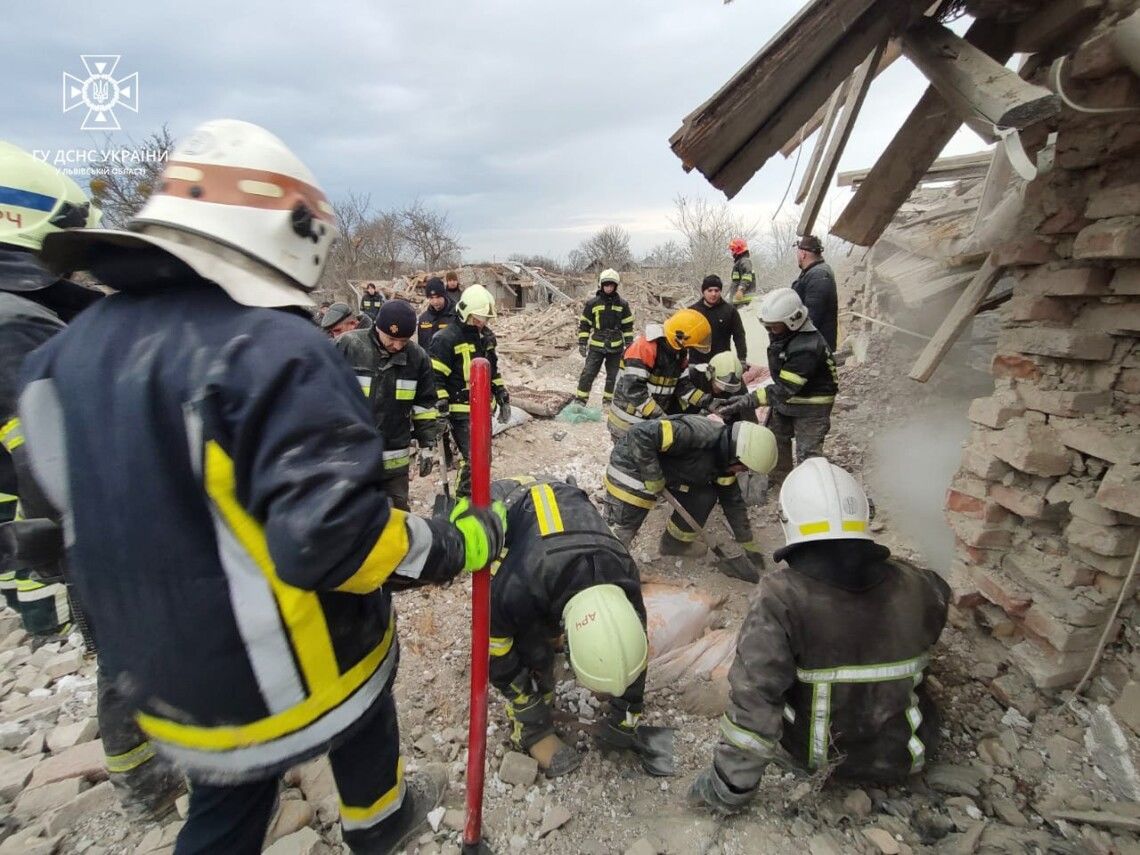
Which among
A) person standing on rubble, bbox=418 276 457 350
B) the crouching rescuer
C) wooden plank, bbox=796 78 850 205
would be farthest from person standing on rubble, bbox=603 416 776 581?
person standing on rubble, bbox=418 276 457 350

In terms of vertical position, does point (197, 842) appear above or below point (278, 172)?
below

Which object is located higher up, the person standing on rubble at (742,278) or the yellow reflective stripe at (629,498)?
the person standing on rubble at (742,278)

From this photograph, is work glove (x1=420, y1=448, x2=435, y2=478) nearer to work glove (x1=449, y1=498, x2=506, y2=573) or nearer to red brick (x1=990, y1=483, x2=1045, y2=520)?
work glove (x1=449, y1=498, x2=506, y2=573)

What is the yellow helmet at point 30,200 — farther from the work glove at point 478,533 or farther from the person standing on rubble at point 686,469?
the person standing on rubble at point 686,469

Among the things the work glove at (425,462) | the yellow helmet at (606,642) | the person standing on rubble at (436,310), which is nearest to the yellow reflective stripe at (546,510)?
the yellow helmet at (606,642)

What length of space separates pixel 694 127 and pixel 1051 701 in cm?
290

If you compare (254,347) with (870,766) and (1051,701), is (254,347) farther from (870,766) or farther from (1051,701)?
(1051,701)

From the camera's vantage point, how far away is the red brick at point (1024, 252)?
7.89 feet

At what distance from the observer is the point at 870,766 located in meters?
2.01

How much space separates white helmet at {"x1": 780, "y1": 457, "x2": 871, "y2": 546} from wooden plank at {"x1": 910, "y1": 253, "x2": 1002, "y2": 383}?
135 cm

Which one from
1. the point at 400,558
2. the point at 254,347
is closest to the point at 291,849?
the point at 400,558

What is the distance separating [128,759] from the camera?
79.0 inches

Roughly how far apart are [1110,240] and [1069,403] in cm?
66

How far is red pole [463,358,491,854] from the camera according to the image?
5.75 feet
